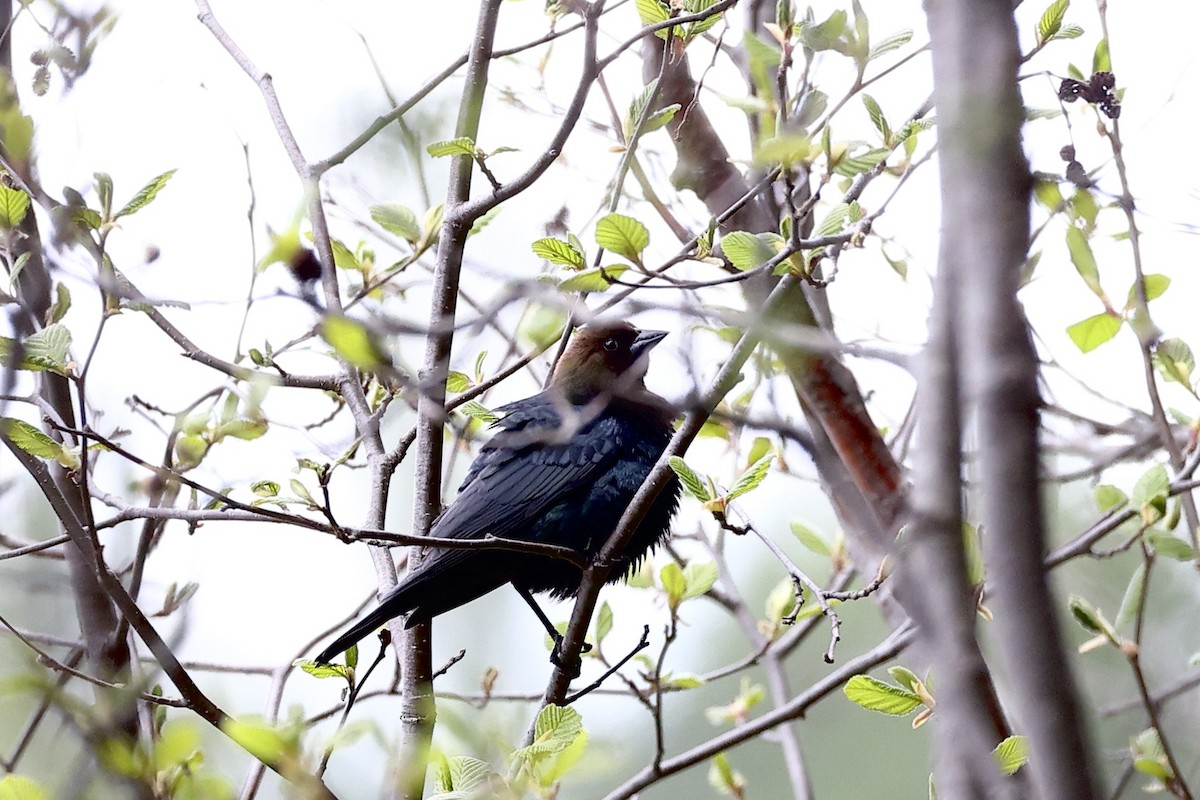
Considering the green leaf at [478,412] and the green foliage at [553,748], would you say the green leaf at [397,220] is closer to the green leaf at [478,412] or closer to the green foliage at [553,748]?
the green leaf at [478,412]

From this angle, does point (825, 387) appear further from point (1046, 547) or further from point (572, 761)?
point (1046, 547)

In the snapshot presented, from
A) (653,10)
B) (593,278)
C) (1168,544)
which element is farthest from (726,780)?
(653,10)

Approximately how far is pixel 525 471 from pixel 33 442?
1.70 m

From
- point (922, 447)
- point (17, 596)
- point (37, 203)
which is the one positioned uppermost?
point (17, 596)

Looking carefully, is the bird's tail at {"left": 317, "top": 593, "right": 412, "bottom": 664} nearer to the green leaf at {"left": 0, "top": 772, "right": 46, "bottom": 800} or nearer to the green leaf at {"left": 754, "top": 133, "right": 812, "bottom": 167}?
the green leaf at {"left": 0, "top": 772, "right": 46, "bottom": 800}

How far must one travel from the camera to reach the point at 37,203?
287cm

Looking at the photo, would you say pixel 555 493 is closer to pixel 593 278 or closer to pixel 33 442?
pixel 593 278

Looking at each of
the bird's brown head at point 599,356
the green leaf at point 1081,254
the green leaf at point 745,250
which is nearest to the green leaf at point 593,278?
the green leaf at point 745,250

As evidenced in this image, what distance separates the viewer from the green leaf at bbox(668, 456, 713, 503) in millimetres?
2268

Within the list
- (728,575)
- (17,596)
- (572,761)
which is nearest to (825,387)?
(728,575)

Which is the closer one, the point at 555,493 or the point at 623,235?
the point at 623,235

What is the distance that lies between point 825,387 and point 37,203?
2152 mm

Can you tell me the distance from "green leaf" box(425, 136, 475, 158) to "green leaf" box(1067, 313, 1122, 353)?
51.7 inches

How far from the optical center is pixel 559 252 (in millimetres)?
2436
